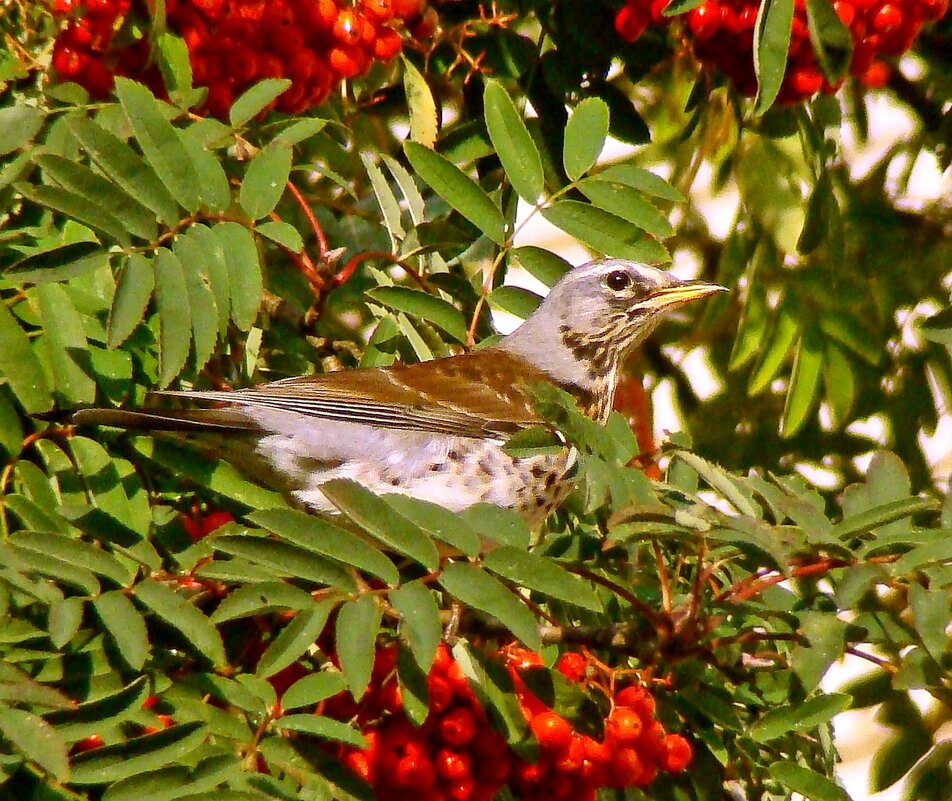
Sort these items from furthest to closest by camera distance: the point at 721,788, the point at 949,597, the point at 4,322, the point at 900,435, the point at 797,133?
the point at 900,435
the point at 797,133
the point at 721,788
the point at 4,322
the point at 949,597

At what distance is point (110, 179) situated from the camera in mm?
2480

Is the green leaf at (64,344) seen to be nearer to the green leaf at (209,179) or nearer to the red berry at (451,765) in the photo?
the green leaf at (209,179)

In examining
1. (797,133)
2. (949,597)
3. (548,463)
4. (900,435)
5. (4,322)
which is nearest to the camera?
(949,597)

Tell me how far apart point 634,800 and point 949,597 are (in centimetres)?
72

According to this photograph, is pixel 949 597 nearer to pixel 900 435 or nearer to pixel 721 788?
pixel 721 788

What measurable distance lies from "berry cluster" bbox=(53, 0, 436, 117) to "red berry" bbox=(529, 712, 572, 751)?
125 centimetres

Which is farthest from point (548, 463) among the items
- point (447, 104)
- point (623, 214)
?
point (447, 104)

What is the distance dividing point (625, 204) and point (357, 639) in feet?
3.58

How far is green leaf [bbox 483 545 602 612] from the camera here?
6.91 ft

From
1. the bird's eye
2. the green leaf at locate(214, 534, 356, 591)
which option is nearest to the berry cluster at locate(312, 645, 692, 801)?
the green leaf at locate(214, 534, 356, 591)

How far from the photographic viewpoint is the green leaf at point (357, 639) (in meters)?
2.03

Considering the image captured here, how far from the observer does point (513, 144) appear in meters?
2.85

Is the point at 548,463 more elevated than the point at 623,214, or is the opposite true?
the point at 623,214

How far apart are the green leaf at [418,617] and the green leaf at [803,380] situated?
149cm
